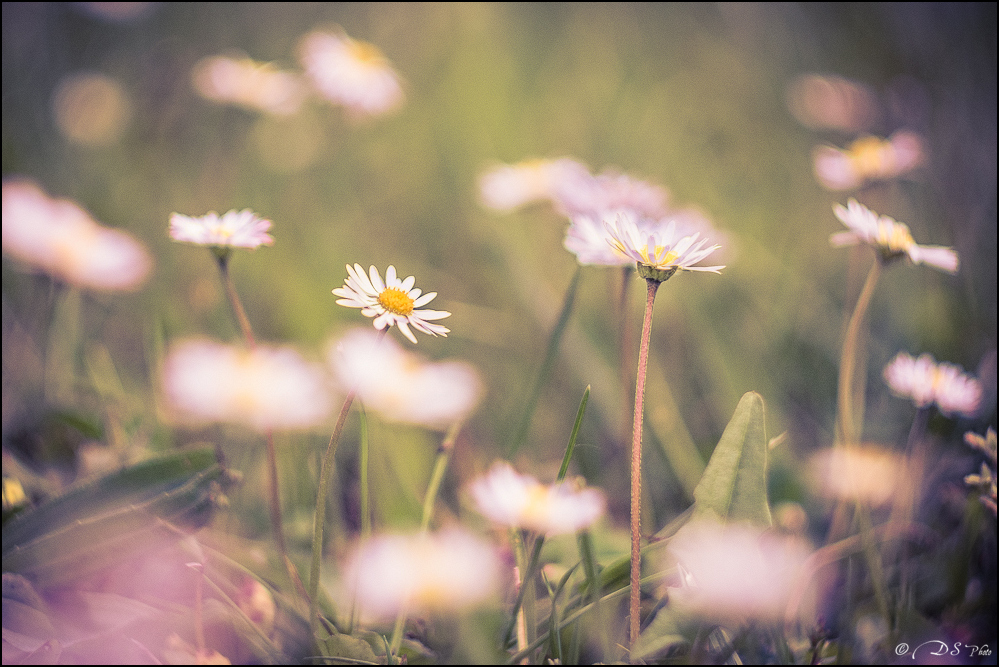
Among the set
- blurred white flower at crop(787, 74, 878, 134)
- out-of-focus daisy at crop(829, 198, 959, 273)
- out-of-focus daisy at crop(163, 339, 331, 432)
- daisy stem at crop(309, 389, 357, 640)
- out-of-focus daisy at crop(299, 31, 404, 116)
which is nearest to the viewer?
daisy stem at crop(309, 389, 357, 640)

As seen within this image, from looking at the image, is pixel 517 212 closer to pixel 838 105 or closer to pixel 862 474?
pixel 862 474

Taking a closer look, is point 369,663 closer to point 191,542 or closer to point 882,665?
point 191,542

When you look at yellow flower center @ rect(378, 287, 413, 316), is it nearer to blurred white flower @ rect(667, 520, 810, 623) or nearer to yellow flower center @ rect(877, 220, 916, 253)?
blurred white flower @ rect(667, 520, 810, 623)

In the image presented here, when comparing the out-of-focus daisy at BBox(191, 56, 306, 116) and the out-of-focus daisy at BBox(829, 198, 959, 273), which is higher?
the out-of-focus daisy at BBox(191, 56, 306, 116)

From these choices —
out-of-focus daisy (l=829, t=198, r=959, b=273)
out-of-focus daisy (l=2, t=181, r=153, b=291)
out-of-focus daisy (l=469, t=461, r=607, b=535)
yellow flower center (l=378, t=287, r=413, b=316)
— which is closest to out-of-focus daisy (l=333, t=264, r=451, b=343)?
yellow flower center (l=378, t=287, r=413, b=316)

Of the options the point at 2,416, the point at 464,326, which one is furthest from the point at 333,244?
the point at 2,416

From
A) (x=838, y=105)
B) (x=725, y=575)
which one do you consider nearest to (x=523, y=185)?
(x=725, y=575)
